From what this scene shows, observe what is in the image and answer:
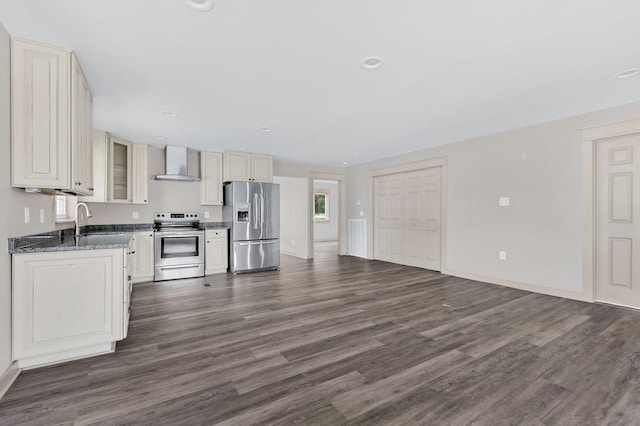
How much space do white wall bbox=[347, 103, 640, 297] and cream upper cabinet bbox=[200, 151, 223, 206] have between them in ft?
13.4

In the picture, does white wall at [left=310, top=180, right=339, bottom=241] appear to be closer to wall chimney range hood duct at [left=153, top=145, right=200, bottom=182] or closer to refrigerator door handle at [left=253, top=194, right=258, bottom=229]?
refrigerator door handle at [left=253, top=194, right=258, bottom=229]

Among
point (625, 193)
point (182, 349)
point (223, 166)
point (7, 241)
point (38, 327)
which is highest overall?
point (223, 166)

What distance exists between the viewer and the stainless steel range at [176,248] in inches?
193

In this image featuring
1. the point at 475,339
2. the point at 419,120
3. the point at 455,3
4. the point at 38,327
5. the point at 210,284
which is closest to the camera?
the point at 455,3

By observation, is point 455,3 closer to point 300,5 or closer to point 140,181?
point 300,5

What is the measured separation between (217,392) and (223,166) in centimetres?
449

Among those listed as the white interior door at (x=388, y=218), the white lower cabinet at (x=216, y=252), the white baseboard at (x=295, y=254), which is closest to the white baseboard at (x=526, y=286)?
the white interior door at (x=388, y=218)

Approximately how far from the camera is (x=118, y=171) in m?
4.79

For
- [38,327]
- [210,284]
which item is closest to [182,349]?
[38,327]

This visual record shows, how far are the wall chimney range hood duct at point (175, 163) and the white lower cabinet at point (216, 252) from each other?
109cm

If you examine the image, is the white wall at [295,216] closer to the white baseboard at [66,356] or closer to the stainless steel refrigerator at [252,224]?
the stainless steel refrigerator at [252,224]

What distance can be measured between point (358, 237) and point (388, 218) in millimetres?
1107

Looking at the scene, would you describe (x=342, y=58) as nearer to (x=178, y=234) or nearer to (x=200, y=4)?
(x=200, y=4)

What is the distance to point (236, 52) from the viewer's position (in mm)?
2221
